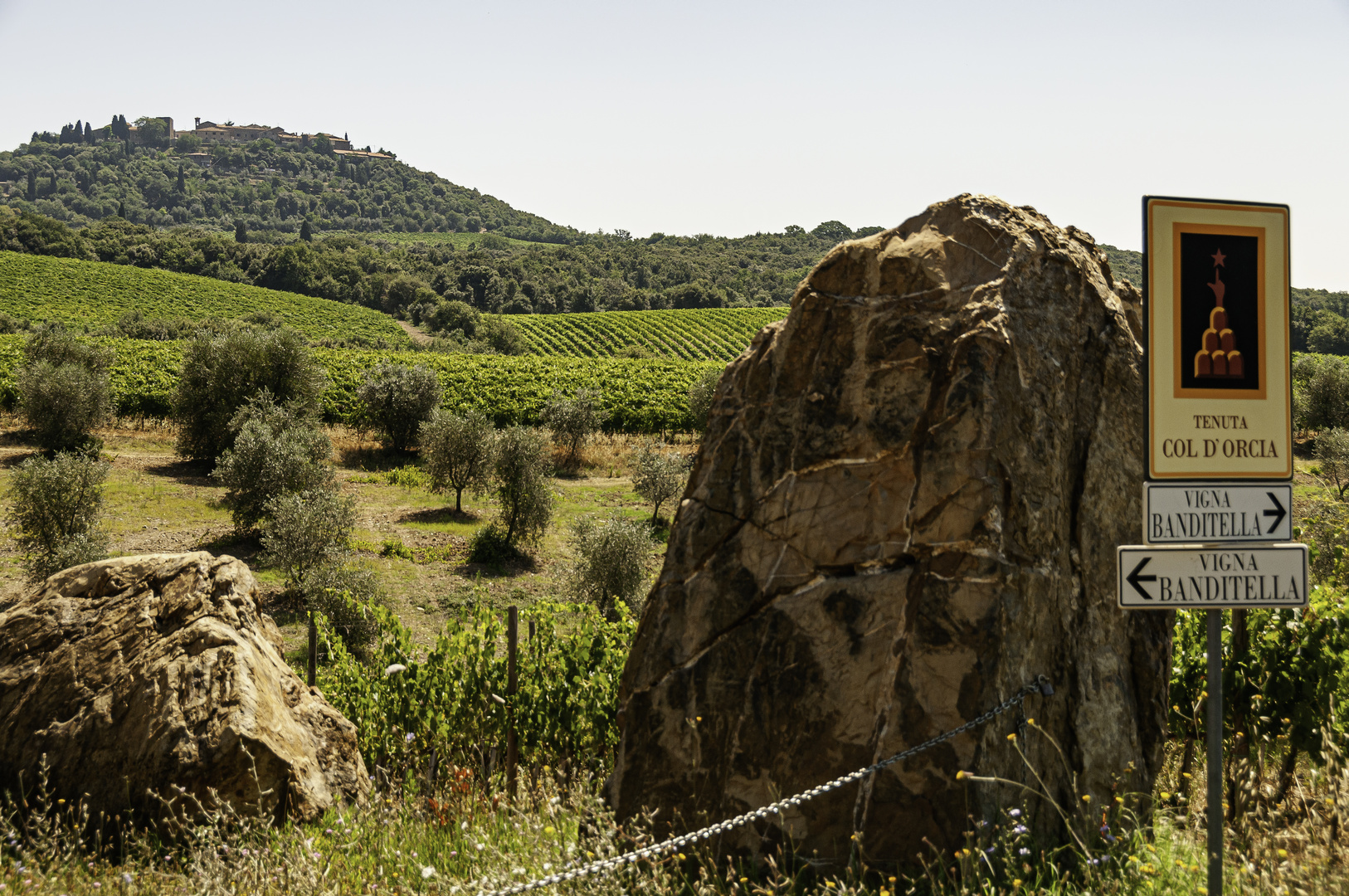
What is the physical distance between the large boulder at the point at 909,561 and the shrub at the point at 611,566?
14.6m

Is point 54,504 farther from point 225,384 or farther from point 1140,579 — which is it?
point 1140,579

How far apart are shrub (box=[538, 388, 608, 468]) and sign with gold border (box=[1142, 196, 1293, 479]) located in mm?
32381

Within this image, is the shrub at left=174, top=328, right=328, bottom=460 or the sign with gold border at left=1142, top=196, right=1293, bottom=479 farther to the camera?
the shrub at left=174, top=328, right=328, bottom=460

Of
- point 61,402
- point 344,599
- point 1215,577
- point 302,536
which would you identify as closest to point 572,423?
point 302,536

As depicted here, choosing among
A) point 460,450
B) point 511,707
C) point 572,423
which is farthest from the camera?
point 572,423

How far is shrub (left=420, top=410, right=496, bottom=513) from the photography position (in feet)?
87.6

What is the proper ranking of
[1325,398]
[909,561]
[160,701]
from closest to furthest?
[909,561] → [160,701] → [1325,398]

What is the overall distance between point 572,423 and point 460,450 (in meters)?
8.89

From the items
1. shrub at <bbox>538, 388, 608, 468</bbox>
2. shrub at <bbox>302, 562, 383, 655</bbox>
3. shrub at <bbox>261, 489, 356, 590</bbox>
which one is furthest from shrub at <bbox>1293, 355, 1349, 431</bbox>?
shrub at <bbox>261, 489, 356, 590</bbox>

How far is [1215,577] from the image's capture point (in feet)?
10.5

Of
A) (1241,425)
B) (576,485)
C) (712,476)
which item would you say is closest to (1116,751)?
(1241,425)

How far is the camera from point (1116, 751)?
4340mm

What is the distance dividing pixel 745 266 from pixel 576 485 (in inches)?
4758

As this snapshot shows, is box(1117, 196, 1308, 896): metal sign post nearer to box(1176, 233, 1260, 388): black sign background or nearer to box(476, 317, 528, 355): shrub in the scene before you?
box(1176, 233, 1260, 388): black sign background
